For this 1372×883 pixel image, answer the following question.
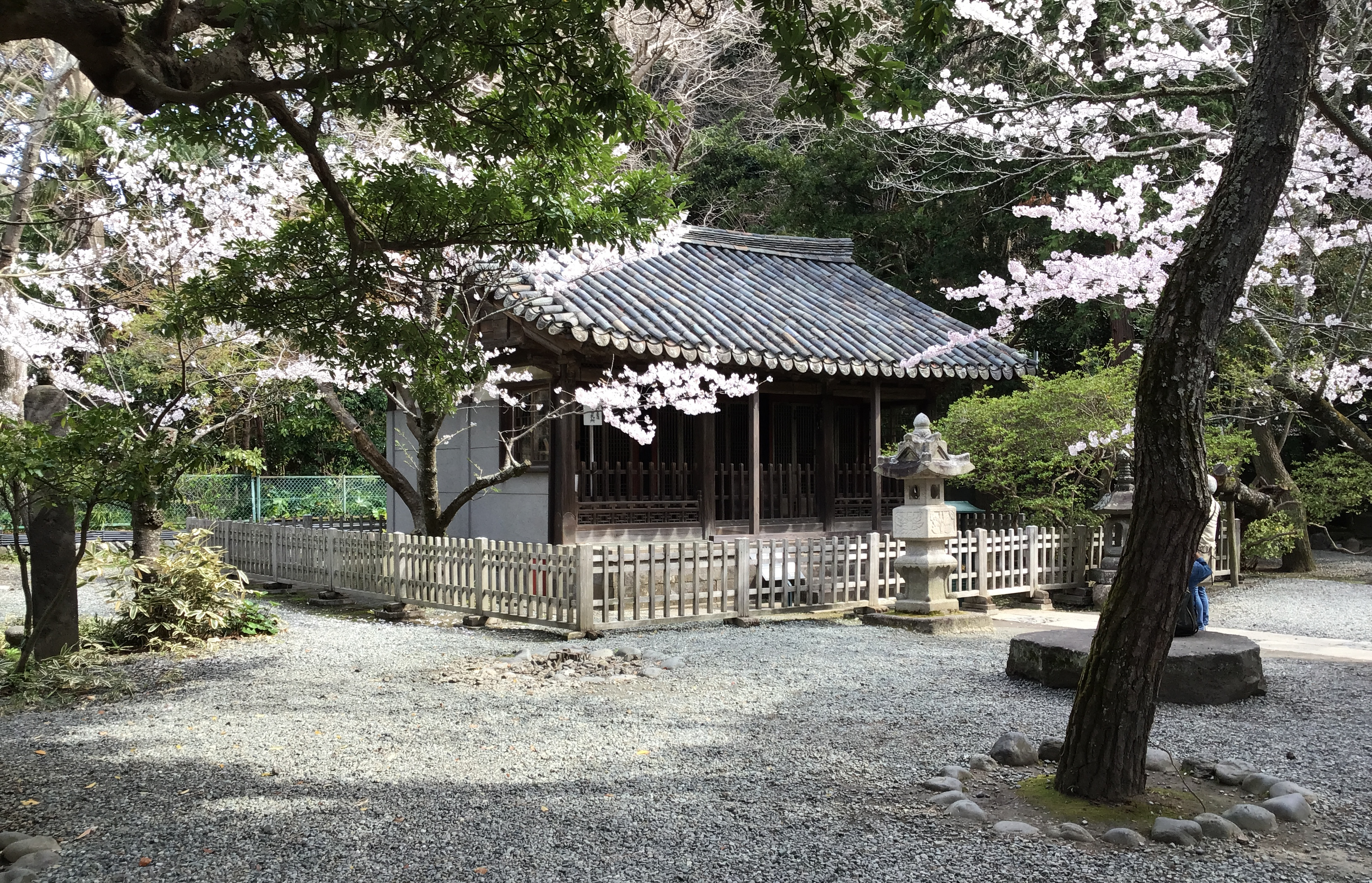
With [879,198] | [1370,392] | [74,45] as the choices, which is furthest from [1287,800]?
[879,198]

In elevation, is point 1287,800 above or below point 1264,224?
below

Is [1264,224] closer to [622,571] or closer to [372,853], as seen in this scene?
[372,853]

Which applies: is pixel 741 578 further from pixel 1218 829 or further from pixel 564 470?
pixel 1218 829

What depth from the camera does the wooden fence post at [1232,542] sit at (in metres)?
15.4

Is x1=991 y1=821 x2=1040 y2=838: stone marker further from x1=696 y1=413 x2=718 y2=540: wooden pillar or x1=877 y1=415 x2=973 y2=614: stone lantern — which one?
x1=696 y1=413 x2=718 y2=540: wooden pillar

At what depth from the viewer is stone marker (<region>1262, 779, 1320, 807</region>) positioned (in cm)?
482

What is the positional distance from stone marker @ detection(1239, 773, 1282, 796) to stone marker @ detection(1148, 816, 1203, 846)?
33.2 inches

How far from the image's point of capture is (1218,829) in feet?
14.2

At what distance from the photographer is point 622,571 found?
1044cm

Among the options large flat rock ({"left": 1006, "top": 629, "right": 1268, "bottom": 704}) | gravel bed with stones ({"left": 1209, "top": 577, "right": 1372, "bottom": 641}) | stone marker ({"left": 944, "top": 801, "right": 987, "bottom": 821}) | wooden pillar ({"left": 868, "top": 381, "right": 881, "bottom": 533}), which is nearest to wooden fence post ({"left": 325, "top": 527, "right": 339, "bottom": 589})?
wooden pillar ({"left": 868, "top": 381, "right": 881, "bottom": 533})

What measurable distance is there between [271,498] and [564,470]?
14906 millimetres

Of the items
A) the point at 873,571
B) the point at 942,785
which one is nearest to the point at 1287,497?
the point at 873,571

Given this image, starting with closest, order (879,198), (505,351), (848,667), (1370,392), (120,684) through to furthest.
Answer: (120,684) → (848,667) → (505,351) → (1370,392) → (879,198)

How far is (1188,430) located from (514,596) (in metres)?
7.77
